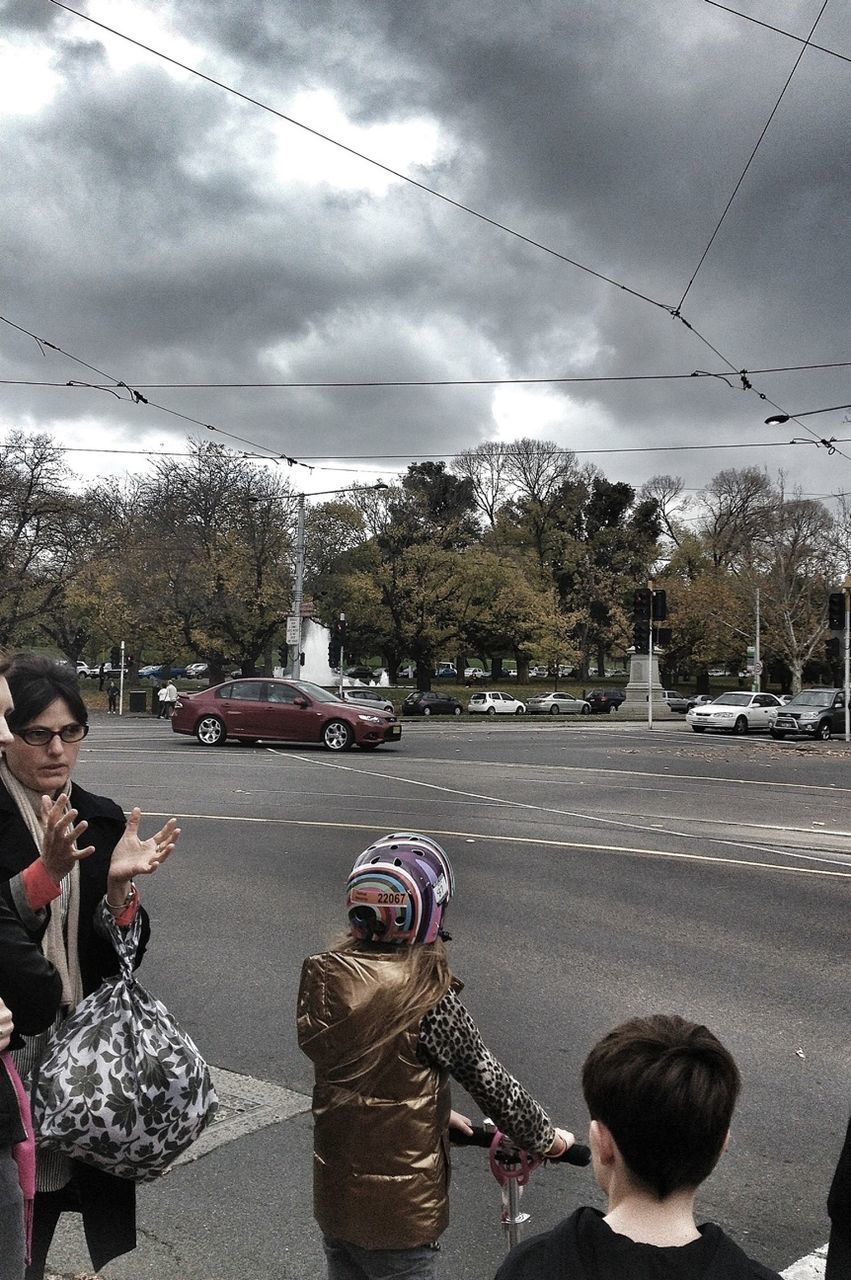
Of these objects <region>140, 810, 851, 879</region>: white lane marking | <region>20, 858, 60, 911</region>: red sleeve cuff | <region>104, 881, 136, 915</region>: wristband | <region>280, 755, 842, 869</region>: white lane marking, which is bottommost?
<region>280, 755, 842, 869</region>: white lane marking

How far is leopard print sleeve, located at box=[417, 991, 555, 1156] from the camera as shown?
238cm

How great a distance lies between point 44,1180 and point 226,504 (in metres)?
49.1

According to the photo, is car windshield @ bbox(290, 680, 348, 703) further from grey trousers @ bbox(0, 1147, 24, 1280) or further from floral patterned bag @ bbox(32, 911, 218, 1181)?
grey trousers @ bbox(0, 1147, 24, 1280)

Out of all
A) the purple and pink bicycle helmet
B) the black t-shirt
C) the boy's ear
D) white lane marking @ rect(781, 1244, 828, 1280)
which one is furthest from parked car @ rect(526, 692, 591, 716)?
the black t-shirt

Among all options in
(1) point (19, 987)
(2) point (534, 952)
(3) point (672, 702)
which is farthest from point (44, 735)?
(3) point (672, 702)

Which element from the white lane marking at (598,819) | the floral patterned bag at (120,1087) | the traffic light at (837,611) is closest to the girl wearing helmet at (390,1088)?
the floral patterned bag at (120,1087)

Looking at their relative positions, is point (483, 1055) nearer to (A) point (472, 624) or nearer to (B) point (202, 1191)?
Result: (B) point (202, 1191)

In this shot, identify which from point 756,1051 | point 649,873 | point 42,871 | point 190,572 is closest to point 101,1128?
point 42,871

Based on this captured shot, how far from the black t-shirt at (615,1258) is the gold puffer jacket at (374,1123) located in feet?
2.25

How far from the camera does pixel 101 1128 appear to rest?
7.72ft

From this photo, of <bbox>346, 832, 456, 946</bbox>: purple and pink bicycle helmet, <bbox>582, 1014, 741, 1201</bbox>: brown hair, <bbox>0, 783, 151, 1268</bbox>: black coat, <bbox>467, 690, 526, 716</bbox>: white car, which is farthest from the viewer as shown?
<bbox>467, 690, 526, 716</bbox>: white car

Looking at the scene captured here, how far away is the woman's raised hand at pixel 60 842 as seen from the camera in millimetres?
2230

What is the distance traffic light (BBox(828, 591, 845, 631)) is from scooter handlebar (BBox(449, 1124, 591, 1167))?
115ft

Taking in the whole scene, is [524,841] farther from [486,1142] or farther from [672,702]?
[672,702]
